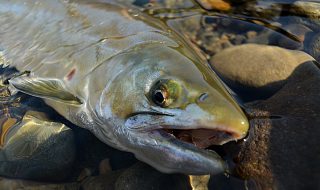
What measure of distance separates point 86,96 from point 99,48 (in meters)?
0.51

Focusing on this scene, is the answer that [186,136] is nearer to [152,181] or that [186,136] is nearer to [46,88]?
[152,181]

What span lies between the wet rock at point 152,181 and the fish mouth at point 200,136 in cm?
40

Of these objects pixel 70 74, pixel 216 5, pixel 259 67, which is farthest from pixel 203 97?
pixel 216 5

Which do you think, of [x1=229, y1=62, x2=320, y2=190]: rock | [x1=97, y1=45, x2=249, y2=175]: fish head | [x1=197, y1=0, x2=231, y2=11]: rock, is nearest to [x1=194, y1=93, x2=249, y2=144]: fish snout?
[x1=97, y1=45, x2=249, y2=175]: fish head

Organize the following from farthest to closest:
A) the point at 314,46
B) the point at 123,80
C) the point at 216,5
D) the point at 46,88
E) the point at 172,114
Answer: the point at 216,5 < the point at 314,46 < the point at 46,88 < the point at 123,80 < the point at 172,114

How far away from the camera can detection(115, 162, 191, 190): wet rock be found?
3.06m

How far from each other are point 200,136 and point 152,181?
1.92ft

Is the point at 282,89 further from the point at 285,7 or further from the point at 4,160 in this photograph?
the point at 4,160

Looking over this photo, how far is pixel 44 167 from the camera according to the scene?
11.2 ft

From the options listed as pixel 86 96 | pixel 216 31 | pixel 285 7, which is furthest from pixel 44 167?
pixel 285 7

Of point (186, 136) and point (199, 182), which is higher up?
point (186, 136)

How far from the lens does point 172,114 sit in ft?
8.93

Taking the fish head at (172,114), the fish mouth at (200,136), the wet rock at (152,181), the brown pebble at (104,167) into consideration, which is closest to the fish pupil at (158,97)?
the fish head at (172,114)

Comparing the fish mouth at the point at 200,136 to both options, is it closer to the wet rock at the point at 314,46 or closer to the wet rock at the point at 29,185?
the wet rock at the point at 29,185
